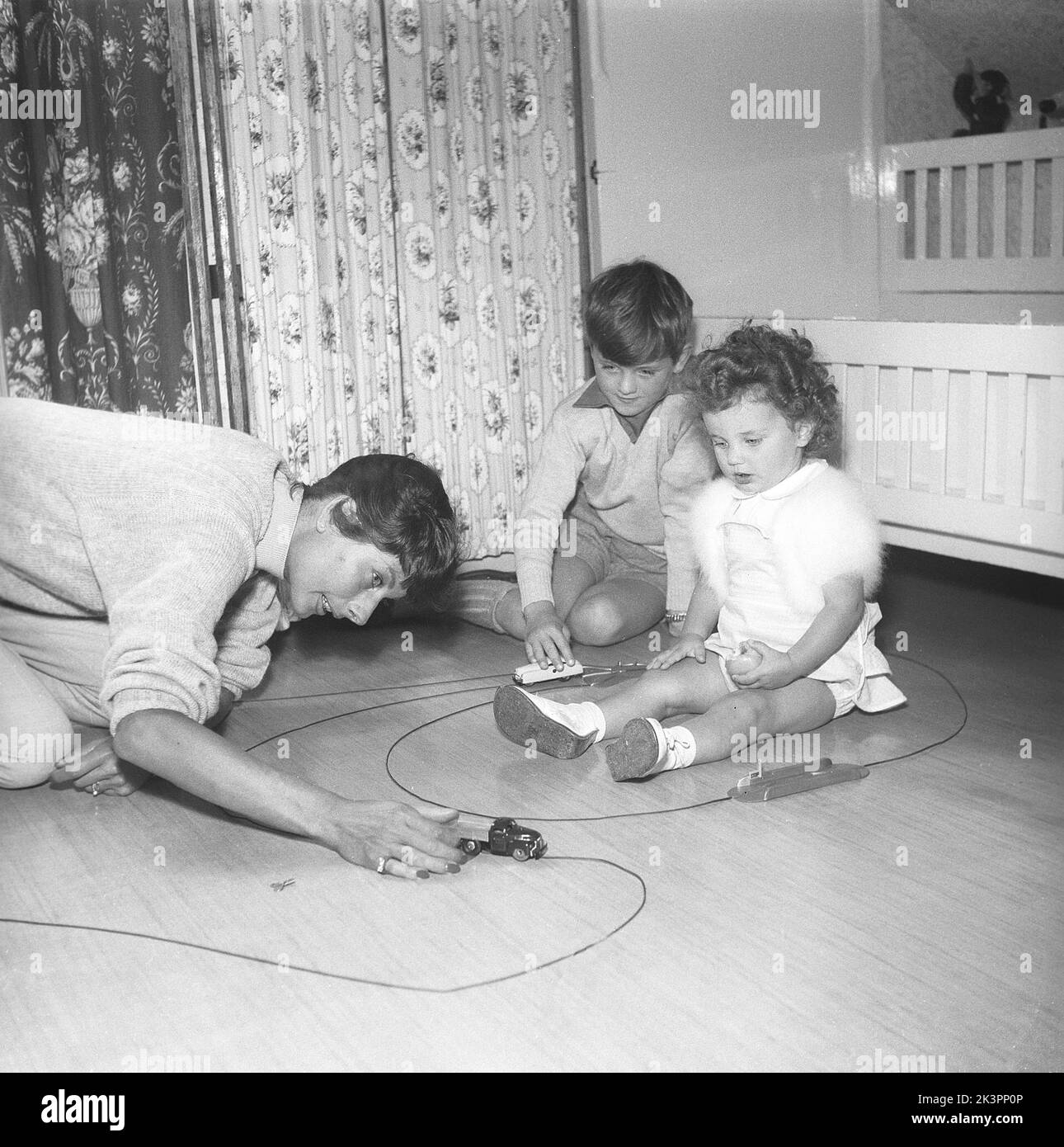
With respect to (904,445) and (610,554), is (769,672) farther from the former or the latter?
(610,554)

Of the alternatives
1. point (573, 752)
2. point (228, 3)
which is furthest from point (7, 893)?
point (228, 3)

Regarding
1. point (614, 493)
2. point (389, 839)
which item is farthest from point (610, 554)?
point (389, 839)

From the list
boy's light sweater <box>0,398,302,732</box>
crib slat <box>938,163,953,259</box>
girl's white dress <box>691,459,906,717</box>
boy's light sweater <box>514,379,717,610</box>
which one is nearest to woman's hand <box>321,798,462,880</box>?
boy's light sweater <box>0,398,302,732</box>

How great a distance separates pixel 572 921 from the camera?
1.23m

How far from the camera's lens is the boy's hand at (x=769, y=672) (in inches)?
65.6

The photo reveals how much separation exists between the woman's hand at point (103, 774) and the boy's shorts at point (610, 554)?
39.1 inches

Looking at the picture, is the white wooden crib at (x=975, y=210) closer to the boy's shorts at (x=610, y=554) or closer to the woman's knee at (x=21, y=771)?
the boy's shorts at (x=610, y=554)

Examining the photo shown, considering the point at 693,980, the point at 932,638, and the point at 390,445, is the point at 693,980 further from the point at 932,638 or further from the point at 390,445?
the point at 390,445

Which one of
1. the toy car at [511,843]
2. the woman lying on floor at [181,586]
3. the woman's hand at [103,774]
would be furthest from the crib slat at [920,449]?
the woman's hand at [103,774]

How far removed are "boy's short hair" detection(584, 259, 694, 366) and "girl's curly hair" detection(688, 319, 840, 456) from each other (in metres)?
0.22

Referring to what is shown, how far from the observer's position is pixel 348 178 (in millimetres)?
2455

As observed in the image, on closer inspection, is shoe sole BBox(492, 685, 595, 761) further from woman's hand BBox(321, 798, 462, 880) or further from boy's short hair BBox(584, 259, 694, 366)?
boy's short hair BBox(584, 259, 694, 366)

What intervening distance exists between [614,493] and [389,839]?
1.11 m

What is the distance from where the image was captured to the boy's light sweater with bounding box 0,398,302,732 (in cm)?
127
